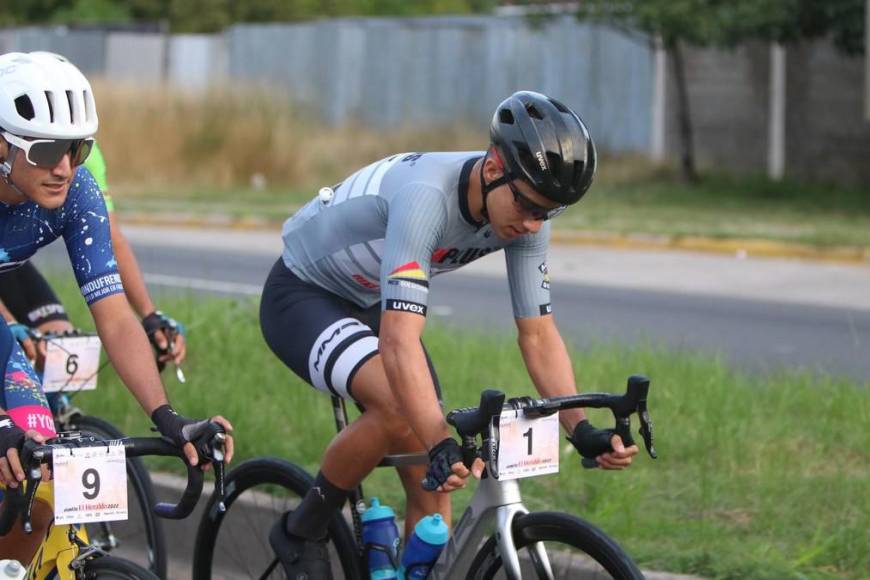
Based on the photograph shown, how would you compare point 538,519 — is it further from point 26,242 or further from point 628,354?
point 628,354

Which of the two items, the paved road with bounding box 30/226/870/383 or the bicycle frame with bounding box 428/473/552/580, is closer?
the bicycle frame with bounding box 428/473/552/580

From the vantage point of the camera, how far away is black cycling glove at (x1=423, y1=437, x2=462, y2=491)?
12.6ft

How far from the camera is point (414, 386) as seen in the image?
4074 mm

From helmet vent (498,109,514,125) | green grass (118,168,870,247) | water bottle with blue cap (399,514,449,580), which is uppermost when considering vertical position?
helmet vent (498,109,514,125)

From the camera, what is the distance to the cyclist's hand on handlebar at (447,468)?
3.85 m

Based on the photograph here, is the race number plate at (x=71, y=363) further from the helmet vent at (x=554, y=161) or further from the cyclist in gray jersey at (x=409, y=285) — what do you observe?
the helmet vent at (x=554, y=161)

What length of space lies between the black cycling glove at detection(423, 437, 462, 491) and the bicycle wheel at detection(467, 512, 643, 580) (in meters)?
0.28

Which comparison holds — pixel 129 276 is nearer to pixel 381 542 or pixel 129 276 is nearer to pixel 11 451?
pixel 381 542

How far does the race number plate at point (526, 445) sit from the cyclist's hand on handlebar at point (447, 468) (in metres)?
0.08

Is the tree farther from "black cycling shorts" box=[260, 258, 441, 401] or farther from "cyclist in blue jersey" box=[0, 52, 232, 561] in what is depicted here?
A: "cyclist in blue jersey" box=[0, 52, 232, 561]

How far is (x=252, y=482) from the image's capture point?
508 cm

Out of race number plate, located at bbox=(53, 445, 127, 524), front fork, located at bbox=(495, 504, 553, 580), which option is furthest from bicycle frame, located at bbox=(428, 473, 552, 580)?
race number plate, located at bbox=(53, 445, 127, 524)

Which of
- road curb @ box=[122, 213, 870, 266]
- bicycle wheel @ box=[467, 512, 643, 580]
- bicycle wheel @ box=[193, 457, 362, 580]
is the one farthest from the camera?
road curb @ box=[122, 213, 870, 266]

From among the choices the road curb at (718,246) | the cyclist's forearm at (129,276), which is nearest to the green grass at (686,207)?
the road curb at (718,246)
